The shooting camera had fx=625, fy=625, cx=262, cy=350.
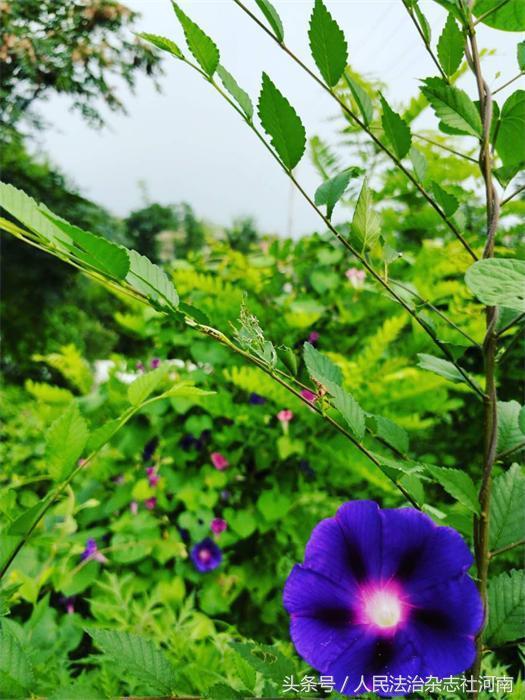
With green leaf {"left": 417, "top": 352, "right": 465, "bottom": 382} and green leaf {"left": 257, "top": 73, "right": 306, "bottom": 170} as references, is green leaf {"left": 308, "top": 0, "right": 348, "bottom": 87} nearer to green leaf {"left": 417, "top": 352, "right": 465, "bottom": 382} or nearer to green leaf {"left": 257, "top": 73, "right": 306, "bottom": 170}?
green leaf {"left": 257, "top": 73, "right": 306, "bottom": 170}

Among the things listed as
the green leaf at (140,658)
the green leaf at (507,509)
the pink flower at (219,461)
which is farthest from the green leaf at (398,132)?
the pink flower at (219,461)

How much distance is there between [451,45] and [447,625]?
366 millimetres

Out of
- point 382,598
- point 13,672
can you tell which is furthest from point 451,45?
point 13,672

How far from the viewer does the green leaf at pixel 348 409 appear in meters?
0.35

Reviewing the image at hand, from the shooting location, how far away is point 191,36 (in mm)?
375

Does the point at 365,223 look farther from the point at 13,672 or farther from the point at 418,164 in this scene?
the point at 13,672

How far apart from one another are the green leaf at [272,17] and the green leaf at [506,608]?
14.7 inches

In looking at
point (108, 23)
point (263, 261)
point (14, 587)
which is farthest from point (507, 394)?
point (108, 23)

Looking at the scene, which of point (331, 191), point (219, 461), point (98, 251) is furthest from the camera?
point (219, 461)

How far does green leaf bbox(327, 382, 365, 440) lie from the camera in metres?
0.35

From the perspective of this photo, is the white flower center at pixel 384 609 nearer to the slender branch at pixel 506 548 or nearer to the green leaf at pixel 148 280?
the slender branch at pixel 506 548

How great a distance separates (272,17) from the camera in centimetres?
38

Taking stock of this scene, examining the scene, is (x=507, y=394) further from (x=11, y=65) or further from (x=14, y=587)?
(x=11, y=65)

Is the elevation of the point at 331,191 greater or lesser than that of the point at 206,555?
greater
